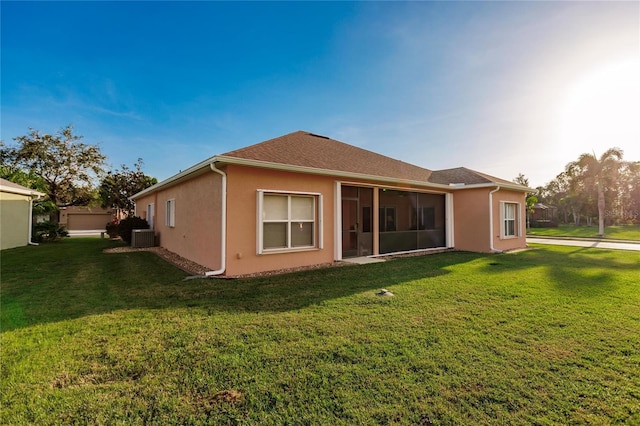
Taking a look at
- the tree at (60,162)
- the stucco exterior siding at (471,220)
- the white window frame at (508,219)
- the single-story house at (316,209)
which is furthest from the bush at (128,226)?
the white window frame at (508,219)

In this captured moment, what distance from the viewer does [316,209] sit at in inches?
336

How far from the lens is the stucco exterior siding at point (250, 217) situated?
6.96m

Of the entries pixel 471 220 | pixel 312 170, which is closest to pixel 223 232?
pixel 312 170

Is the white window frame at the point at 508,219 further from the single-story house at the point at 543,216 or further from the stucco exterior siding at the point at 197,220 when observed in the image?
the single-story house at the point at 543,216

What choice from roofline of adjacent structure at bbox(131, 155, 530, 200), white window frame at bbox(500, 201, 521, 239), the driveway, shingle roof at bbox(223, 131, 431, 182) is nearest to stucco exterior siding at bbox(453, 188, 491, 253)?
roofline of adjacent structure at bbox(131, 155, 530, 200)

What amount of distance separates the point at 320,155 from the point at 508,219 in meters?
9.85

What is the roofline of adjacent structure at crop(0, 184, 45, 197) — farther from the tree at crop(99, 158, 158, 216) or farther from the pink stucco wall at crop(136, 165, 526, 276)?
the tree at crop(99, 158, 158, 216)

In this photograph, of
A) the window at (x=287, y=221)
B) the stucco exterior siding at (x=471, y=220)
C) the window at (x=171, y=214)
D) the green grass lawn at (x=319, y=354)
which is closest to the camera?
the green grass lawn at (x=319, y=354)

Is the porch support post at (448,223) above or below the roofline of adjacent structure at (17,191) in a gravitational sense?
below

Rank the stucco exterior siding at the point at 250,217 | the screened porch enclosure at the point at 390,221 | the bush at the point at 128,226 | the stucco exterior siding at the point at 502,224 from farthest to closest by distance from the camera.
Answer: the bush at the point at 128,226 → the stucco exterior siding at the point at 502,224 → the screened porch enclosure at the point at 390,221 → the stucco exterior siding at the point at 250,217

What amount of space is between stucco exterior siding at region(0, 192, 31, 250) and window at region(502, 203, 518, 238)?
22.9m

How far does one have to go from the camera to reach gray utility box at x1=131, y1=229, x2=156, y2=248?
13.7 m

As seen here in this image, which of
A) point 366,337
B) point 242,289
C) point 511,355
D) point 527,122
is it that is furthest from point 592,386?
point 527,122

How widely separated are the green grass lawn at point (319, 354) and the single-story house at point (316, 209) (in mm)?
1797
